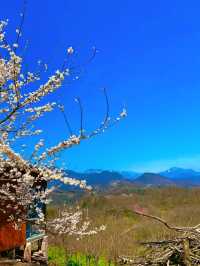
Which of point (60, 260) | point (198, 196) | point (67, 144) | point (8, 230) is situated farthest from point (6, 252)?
point (198, 196)

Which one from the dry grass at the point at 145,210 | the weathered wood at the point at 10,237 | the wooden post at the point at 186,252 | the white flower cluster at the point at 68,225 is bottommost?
the wooden post at the point at 186,252

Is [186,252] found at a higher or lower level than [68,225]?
lower

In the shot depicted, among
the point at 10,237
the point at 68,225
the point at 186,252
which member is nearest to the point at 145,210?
the point at 10,237

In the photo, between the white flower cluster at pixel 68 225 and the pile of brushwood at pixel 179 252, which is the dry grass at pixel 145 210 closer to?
the white flower cluster at pixel 68 225

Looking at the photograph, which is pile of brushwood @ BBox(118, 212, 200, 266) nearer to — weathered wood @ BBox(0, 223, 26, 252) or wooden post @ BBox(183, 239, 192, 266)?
wooden post @ BBox(183, 239, 192, 266)

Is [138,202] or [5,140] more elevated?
[138,202]

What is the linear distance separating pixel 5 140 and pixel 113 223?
3828 cm

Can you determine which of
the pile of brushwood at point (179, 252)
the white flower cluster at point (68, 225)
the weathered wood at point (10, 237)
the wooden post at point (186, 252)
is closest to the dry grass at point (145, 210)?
the weathered wood at point (10, 237)

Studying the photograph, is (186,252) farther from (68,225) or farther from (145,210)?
(145,210)

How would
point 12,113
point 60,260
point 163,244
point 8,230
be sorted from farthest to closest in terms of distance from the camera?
point 60,260
point 8,230
point 163,244
point 12,113

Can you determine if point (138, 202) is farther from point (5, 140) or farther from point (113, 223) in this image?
point (5, 140)

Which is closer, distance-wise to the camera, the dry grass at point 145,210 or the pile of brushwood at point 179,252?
the pile of brushwood at point 179,252

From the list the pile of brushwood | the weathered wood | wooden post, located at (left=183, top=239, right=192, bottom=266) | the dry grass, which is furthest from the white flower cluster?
the dry grass

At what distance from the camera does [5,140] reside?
324 inches
